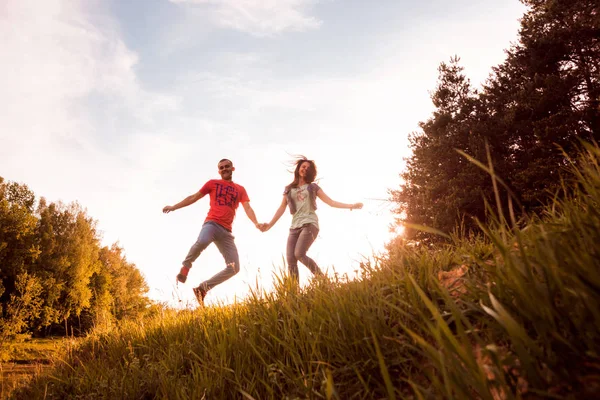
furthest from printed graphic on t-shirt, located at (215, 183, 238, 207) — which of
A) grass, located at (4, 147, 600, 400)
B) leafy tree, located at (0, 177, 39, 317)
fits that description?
leafy tree, located at (0, 177, 39, 317)

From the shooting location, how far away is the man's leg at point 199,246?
21.3ft

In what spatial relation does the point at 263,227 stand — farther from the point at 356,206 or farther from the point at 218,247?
the point at 356,206

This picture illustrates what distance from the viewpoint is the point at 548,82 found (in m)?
17.7

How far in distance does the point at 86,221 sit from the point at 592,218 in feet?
162

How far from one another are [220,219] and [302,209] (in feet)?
5.89

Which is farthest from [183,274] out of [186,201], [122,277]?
[122,277]

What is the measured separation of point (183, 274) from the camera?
647 cm

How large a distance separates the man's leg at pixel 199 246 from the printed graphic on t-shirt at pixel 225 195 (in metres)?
0.62

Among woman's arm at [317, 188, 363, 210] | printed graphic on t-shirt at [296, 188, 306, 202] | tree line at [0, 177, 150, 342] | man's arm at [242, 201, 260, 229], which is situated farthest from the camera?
tree line at [0, 177, 150, 342]

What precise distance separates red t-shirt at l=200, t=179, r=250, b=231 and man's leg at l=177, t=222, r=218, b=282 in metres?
0.26

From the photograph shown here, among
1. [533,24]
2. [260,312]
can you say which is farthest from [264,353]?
[533,24]

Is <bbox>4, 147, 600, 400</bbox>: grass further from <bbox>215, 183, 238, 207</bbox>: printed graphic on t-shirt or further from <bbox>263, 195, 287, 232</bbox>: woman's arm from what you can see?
<bbox>215, 183, 238, 207</bbox>: printed graphic on t-shirt

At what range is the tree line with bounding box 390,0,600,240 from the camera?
16.5 m

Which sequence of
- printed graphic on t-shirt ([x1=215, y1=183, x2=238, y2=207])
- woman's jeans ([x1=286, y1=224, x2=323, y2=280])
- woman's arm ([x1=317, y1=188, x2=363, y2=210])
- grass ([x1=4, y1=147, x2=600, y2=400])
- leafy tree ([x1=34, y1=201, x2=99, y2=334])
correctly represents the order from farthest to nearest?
leafy tree ([x1=34, y1=201, x2=99, y2=334]) < printed graphic on t-shirt ([x1=215, y1=183, x2=238, y2=207]) < woman's arm ([x1=317, y1=188, x2=363, y2=210]) < woman's jeans ([x1=286, y1=224, x2=323, y2=280]) < grass ([x1=4, y1=147, x2=600, y2=400])
